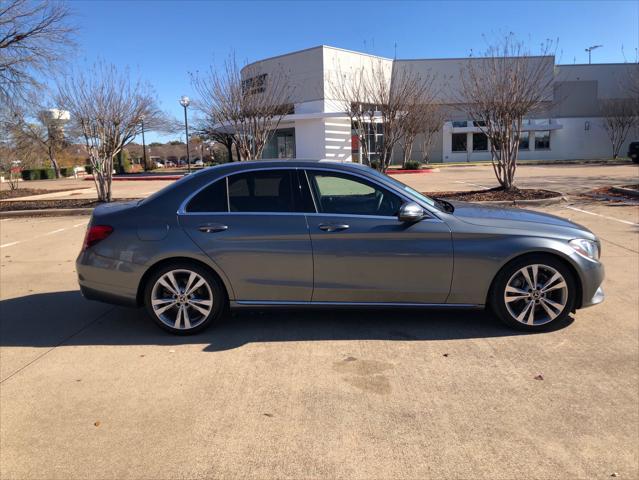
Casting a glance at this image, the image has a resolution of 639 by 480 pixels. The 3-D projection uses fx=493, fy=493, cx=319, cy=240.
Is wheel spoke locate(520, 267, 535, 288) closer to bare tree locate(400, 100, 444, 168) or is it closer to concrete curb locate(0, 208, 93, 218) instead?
concrete curb locate(0, 208, 93, 218)

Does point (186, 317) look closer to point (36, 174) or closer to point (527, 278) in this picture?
point (527, 278)

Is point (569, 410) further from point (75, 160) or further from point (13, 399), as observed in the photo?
point (75, 160)

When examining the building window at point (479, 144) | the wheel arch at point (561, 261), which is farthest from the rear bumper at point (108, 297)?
the building window at point (479, 144)

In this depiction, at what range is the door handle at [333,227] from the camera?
14.4 ft

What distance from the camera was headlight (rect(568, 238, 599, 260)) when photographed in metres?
4.39

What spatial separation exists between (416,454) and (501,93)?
41.5 feet

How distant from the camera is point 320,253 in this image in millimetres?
4402

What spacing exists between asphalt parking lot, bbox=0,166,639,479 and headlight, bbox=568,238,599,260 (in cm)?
70

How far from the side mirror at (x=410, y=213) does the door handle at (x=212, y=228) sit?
5.14ft

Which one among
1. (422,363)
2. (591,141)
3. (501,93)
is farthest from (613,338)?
(591,141)

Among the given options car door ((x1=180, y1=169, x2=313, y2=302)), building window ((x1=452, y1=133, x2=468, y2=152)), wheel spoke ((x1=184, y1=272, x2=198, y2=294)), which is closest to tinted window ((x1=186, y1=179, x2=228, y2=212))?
car door ((x1=180, y1=169, x2=313, y2=302))

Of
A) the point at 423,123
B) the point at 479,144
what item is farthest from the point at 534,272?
the point at 479,144

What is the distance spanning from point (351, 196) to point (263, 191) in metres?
0.86

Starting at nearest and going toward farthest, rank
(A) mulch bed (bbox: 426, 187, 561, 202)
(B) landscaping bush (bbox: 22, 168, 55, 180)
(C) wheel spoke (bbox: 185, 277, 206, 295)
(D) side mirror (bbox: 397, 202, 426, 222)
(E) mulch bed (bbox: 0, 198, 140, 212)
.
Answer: (D) side mirror (bbox: 397, 202, 426, 222)
(C) wheel spoke (bbox: 185, 277, 206, 295)
(A) mulch bed (bbox: 426, 187, 561, 202)
(E) mulch bed (bbox: 0, 198, 140, 212)
(B) landscaping bush (bbox: 22, 168, 55, 180)
